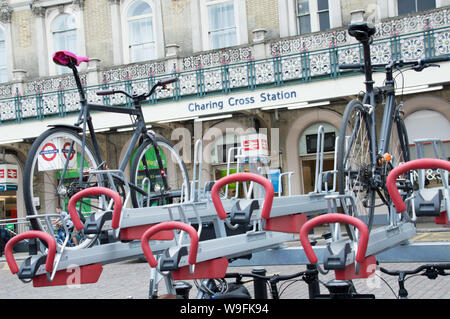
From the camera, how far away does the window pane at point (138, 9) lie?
24.7 metres

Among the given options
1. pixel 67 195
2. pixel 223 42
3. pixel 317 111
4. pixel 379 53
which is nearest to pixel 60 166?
pixel 67 195

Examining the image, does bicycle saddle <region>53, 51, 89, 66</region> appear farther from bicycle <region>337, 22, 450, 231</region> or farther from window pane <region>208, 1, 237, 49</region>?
window pane <region>208, 1, 237, 49</region>

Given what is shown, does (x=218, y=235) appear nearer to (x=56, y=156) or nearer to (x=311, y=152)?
(x=56, y=156)

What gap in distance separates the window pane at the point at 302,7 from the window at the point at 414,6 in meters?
3.24

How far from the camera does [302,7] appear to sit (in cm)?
2202

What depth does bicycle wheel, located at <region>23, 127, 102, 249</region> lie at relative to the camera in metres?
5.21

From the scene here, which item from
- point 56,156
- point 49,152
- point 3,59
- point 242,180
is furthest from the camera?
point 3,59

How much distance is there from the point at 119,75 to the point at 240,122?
510 centimetres

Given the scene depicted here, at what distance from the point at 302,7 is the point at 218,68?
4.12 m

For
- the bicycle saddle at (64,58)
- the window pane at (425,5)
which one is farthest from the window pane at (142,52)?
the bicycle saddle at (64,58)

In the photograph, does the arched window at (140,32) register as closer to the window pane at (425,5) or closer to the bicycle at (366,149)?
the window pane at (425,5)

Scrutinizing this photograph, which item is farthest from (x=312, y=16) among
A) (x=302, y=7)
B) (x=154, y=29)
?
(x=154, y=29)

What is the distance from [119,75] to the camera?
23.6 metres

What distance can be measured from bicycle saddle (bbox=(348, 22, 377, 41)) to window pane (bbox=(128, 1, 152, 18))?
67.3 feet
